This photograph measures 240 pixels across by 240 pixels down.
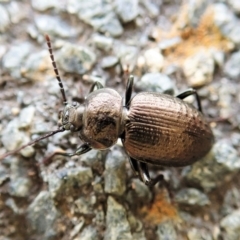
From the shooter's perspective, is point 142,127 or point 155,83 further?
point 155,83

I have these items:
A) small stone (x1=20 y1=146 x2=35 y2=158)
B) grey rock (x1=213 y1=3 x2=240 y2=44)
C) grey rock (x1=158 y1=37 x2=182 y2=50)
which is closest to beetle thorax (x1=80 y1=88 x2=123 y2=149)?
small stone (x1=20 y1=146 x2=35 y2=158)

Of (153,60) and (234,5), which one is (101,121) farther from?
(234,5)

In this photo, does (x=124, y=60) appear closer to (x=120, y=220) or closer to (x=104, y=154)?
(x=104, y=154)

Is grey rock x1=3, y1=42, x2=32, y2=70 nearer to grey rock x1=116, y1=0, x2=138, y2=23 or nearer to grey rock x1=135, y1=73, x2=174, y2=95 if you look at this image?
grey rock x1=116, y1=0, x2=138, y2=23

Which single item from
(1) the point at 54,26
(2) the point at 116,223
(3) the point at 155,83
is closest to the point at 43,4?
(1) the point at 54,26

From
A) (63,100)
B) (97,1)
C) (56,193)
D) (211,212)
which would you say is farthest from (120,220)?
(97,1)
